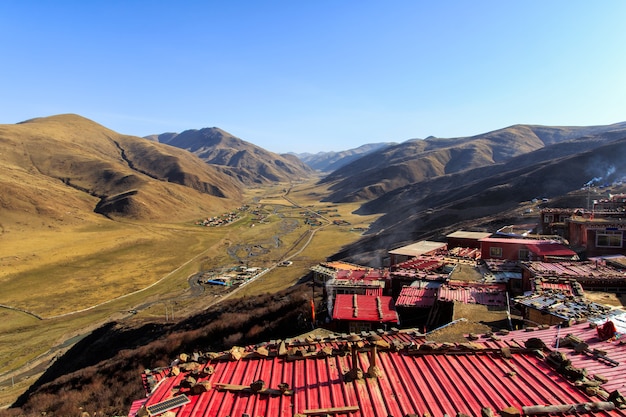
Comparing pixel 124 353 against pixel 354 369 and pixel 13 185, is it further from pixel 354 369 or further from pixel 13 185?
pixel 13 185

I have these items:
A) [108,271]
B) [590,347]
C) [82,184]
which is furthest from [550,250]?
[82,184]

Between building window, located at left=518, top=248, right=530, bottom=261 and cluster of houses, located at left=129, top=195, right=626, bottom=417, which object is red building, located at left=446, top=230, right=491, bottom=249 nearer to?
building window, located at left=518, top=248, right=530, bottom=261

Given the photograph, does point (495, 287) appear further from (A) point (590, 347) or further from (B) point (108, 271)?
(B) point (108, 271)

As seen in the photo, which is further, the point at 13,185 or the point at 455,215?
the point at 13,185

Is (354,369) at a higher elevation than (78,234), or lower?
higher

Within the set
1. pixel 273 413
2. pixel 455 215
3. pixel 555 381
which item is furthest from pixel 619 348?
pixel 455 215

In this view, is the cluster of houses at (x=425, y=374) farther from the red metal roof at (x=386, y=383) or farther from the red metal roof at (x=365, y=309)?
the red metal roof at (x=365, y=309)

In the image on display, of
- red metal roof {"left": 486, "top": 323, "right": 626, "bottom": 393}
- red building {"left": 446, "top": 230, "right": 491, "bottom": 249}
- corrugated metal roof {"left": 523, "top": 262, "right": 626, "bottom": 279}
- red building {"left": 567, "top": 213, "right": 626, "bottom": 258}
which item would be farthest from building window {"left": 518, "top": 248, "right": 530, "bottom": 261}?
red metal roof {"left": 486, "top": 323, "right": 626, "bottom": 393}
